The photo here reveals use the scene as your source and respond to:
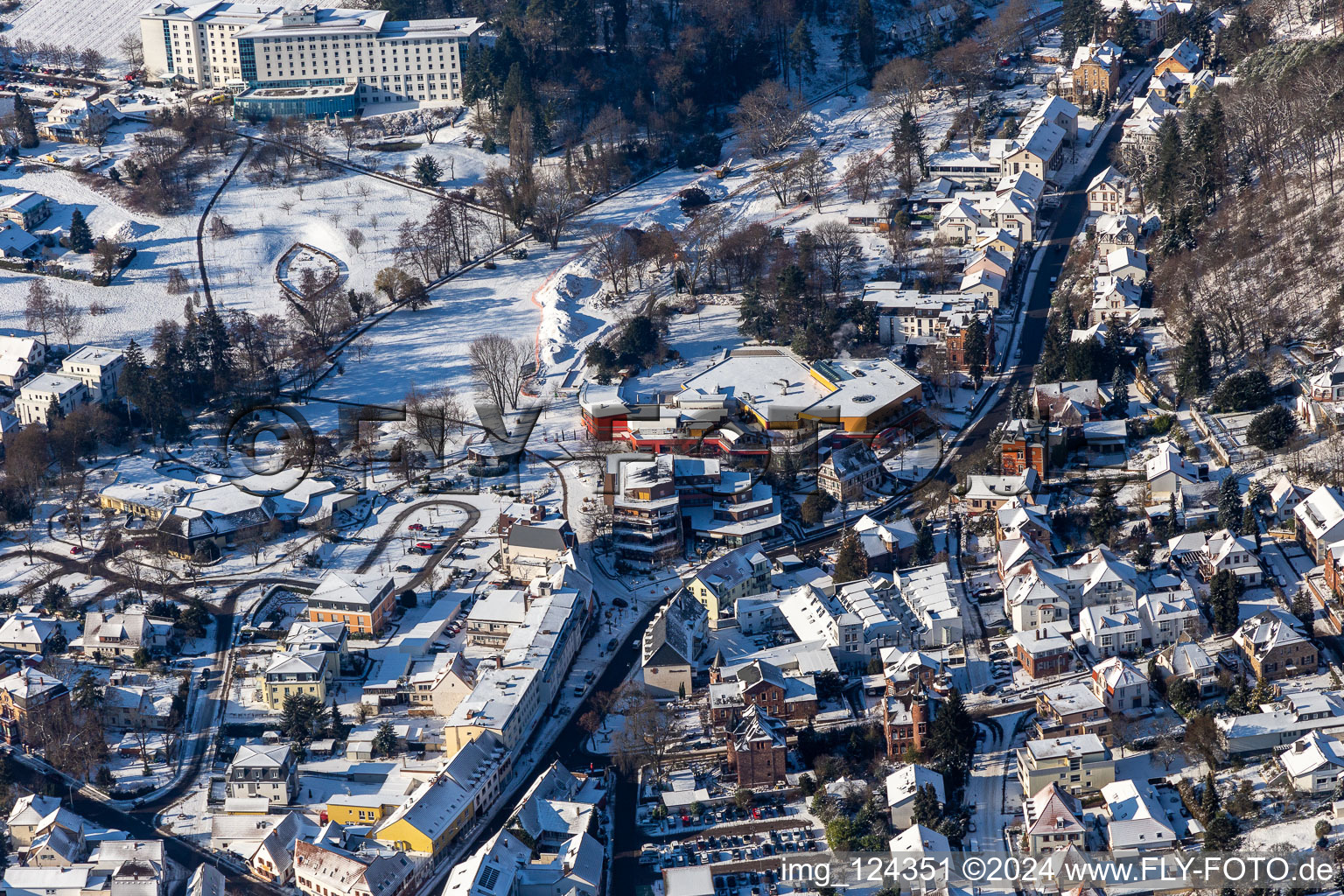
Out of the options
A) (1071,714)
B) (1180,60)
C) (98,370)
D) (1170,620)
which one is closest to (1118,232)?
(1180,60)

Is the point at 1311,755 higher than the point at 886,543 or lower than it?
lower

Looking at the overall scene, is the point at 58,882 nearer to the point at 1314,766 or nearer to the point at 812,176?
the point at 1314,766

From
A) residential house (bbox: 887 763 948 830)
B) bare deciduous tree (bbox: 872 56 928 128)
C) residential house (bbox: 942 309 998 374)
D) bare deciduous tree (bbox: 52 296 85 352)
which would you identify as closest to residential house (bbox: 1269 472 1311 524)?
residential house (bbox: 942 309 998 374)

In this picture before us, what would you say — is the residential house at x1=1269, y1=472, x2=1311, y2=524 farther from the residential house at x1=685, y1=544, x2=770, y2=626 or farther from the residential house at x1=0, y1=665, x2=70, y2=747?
the residential house at x1=0, y1=665, x2=70, y2=747

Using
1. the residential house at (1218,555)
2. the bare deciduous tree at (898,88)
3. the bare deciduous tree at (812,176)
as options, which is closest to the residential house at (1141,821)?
the residential house at (1218,555)

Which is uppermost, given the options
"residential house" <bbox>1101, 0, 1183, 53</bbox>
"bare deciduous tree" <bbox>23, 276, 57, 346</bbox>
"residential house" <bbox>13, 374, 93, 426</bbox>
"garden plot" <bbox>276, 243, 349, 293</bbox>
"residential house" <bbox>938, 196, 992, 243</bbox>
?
"residential house" <bbox>1101, 0, 1183, 53</bbox>

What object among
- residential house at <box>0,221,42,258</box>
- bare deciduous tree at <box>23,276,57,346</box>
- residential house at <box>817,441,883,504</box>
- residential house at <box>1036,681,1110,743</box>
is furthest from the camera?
residential house at <box>0,221,42,258</box>

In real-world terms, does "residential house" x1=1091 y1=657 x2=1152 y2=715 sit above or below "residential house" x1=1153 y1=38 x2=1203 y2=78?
below
